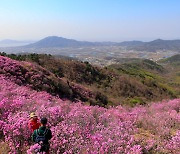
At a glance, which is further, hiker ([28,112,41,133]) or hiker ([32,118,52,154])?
hiker ([28,112,41,133])

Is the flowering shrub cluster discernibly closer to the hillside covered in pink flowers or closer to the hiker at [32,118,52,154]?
the hillside covered in pink flowers

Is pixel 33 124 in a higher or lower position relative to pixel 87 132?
higher

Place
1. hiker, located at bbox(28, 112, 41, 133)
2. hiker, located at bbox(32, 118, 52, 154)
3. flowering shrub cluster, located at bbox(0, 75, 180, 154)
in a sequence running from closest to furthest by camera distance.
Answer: hiker, located at bbox(32, 118, 52, 154) → flowering shrub cluster, located at bbox(0, 75, 180, 154) → hiker, located at bbox(28, 112, 41, 133)

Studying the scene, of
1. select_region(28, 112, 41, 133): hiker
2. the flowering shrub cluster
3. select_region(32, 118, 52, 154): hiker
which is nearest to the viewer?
select_region(32, 118, 52, 154): hiker

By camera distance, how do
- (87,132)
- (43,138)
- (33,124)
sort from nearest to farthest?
1. (43,138)
2. (33,124)
3. (87,132)

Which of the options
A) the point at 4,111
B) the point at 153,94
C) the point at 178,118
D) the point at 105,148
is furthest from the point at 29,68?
the point at 153,94

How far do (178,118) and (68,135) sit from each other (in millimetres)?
5496

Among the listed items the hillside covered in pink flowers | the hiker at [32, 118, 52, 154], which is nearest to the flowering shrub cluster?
the hillside covered in pink flowers

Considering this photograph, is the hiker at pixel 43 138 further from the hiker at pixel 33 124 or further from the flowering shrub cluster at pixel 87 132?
the hiker at pixel 33 124

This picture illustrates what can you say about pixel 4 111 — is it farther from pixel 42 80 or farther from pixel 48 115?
pixel 42 80

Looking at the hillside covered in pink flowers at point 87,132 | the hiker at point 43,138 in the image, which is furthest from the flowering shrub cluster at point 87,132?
the hiker at point 43,138

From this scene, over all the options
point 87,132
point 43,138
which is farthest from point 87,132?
point 43,138

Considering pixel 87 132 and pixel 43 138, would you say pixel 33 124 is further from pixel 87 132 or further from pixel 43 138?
pixel 87 132

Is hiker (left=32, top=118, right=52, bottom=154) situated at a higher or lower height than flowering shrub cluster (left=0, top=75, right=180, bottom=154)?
higher
